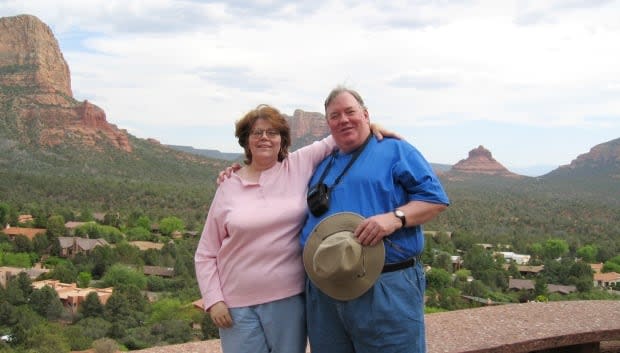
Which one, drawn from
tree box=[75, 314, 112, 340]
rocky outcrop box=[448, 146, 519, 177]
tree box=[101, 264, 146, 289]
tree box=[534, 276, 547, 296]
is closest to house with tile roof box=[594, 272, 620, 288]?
tree box=[534, 276, 547, 296]

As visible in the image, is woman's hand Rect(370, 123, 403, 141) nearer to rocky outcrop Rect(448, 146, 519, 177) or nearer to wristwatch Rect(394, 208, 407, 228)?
wristwatch Rect(394, 208, 407, 228)

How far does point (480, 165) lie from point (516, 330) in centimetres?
11779

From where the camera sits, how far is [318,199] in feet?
8.58

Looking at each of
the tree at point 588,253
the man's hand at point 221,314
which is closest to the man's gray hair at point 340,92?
the man's hand at point 221,314

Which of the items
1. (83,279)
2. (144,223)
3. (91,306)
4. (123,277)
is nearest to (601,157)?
(144,223)

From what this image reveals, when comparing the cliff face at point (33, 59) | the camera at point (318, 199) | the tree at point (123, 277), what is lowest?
the tree at point (123, 277)

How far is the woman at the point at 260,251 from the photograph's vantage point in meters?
2.68

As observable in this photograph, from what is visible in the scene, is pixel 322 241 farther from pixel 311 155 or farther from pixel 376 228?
pixel 311 155

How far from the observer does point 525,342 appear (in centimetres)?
384

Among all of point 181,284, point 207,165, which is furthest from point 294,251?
point 207,165

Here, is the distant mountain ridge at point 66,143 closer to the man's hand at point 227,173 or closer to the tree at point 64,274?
the tree at point 64,274

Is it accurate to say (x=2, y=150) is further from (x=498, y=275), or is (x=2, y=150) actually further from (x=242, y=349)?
(x=242, y=349)

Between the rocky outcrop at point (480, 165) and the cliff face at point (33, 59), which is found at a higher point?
the cliff face at point (33, 59)

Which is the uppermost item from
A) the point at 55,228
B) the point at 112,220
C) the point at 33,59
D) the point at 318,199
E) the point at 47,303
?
the point at 33,59
